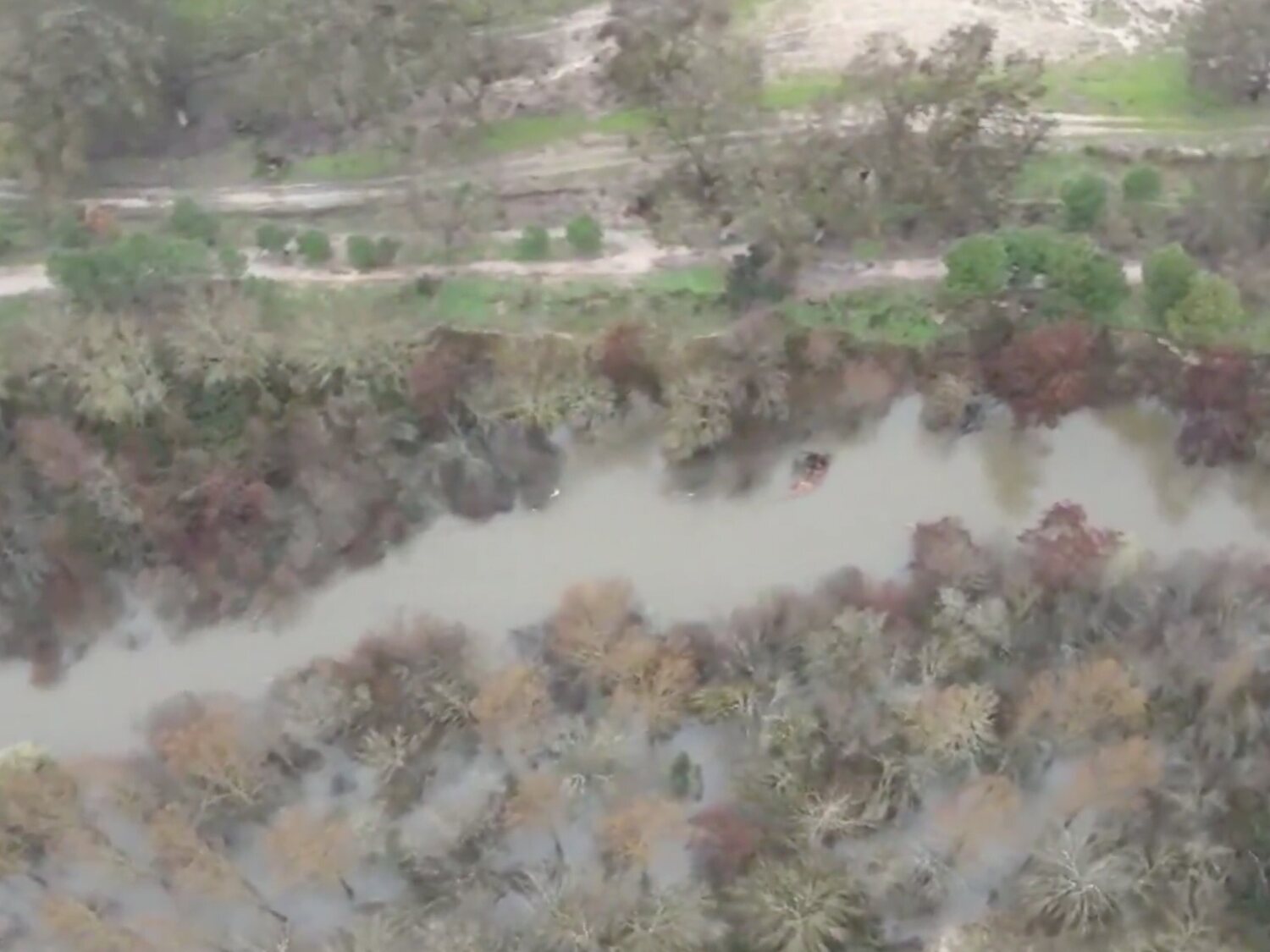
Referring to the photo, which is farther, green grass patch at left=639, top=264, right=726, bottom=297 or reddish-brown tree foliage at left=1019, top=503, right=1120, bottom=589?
green grass patch at left=639, top=264, right=726, bottom=297

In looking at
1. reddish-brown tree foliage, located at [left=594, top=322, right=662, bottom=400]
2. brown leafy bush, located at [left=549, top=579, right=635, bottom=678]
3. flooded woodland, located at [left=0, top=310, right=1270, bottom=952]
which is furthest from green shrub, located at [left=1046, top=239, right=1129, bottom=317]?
brown leafy bush, located at [left=549, top=579, right=635, bottom=678]

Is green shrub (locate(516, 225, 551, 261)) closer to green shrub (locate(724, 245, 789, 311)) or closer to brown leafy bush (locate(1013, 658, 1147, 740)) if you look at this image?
green shrub (locate(724, 245, 789, 311))

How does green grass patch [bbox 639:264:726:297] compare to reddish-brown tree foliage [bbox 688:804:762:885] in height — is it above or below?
above

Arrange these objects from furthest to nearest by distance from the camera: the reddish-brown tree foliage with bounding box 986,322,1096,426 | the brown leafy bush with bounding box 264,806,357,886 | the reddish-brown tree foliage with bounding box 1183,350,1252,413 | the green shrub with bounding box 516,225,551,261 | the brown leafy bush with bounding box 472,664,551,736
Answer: the green shrub with bounding box 516,225,551,261 → the reddish-brown tree foliage with bounding box 986,322,1096,426 → the reddish-brown tree foliage with bounding box 1183,350,1252,413 → the brown leafy bush with bounding box 472,664,551,736 → the brown leafy bush with bounding box 264,806,357,886

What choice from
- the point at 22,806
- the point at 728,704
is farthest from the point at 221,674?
the point at 728,704

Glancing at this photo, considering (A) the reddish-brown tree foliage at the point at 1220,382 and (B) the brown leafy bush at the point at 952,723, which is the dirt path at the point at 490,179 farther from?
(B) the brown leafy bush at the point at 952,723
